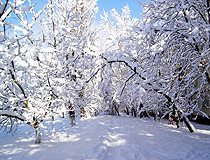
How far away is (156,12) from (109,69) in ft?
6.99

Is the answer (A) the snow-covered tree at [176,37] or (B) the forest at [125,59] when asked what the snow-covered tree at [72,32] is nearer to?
(B) the forest at [125,59]

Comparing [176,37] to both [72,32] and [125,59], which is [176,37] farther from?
[72,32]

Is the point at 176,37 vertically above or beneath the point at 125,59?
above

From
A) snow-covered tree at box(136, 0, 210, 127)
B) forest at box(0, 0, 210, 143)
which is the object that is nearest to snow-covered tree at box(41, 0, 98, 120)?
forest at box(0, 0, 210, 143)

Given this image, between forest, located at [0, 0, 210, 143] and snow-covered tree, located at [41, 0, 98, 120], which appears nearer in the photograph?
forest, located at [0, 0, 210, 143]

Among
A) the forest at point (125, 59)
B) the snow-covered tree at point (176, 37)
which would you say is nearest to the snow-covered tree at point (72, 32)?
the forest at point (125, 59)

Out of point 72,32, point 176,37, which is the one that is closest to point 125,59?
point 176,37

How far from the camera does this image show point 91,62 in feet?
12.1

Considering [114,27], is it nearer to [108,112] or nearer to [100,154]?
[108,112]

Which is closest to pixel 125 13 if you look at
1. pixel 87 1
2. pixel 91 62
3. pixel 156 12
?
pixel 87 1

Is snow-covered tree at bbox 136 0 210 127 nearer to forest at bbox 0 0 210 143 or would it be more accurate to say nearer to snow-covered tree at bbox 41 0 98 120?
forest at bbox 0 0 210 143

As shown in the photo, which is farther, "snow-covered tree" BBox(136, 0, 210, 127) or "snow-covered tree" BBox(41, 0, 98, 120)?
"snow-covered tree" BBox(41, 0, 98, 120)

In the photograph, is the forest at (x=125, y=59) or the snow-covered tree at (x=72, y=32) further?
the snow-covered tree at (x=72, y=32)

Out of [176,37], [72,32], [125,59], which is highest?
[72,32]
